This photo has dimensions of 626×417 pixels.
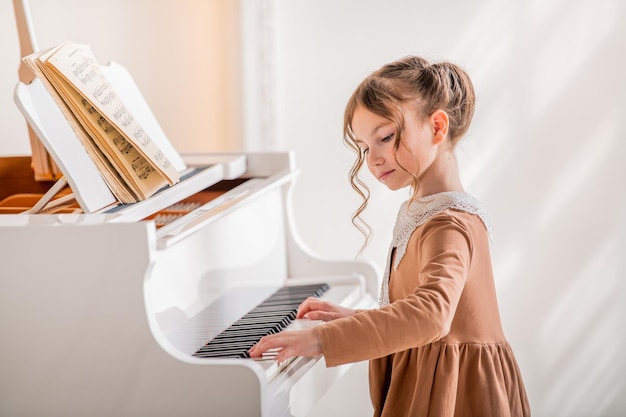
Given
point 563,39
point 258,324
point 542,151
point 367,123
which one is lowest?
point 258,324

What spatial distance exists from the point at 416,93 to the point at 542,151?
1.69 metres

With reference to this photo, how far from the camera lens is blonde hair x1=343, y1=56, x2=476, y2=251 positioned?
1.67m

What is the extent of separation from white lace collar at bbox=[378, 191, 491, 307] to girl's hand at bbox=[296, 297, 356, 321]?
20 centimetres

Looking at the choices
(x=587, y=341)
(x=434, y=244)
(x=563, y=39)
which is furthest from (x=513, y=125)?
(x=434, y=244)

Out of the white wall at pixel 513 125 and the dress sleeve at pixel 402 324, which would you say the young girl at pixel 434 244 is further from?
the white wall at pixel 513 125

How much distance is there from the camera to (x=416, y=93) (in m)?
1.69

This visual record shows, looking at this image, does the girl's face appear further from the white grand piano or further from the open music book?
the open music book

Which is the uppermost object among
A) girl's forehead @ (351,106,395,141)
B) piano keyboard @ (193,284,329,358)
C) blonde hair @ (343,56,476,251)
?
blonde hair @ (343,56,476,251)

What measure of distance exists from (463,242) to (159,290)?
0.69 metres

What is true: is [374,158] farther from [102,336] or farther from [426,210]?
[102,336]

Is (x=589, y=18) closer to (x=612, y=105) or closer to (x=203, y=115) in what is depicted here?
(x=612, y=105)

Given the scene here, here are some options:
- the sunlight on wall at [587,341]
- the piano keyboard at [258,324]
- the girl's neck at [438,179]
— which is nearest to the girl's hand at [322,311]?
the piano keyboard at [258,324]

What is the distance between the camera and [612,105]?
3146 millimetres

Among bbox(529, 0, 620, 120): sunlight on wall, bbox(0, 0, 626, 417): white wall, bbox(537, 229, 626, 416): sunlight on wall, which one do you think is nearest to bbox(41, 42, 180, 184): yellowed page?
bbox(0, 0, 626, 417): white wall
